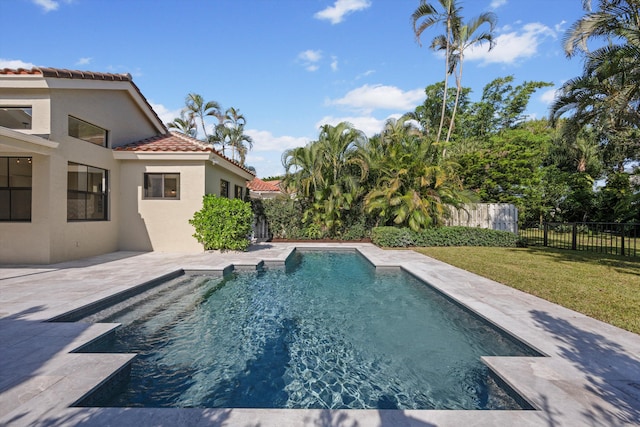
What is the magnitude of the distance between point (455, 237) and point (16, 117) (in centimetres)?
1707

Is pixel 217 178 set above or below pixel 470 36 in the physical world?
below

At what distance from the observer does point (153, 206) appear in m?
11.7

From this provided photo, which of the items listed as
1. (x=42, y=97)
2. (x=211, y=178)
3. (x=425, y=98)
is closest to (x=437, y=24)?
(x=425, y=98)

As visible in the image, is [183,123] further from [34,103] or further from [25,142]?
[25,142]

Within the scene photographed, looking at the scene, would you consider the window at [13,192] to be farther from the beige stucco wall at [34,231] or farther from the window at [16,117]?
the window at [16,117]

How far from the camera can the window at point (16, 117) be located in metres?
8.87

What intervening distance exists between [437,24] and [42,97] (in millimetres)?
21034

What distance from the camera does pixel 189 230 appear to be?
1177 cm

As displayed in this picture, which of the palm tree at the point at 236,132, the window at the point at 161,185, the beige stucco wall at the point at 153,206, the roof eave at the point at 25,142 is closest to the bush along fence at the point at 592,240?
the beige stucco wall at the point at 153,206

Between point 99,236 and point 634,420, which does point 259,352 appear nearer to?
point 634,420

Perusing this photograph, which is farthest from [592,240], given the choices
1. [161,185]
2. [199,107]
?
[199,107]

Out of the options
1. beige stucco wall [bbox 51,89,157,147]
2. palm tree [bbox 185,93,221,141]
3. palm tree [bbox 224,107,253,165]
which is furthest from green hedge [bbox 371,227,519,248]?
palm tree [bbox 185,93,221,141]

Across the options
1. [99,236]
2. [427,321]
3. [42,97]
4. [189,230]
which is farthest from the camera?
[189,230]

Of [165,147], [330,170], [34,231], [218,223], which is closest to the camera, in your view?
[34,231]
